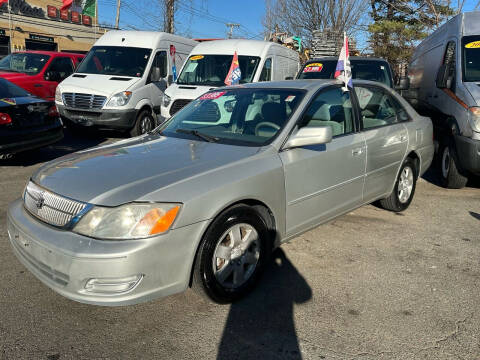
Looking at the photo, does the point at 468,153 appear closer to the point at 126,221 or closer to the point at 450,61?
the point at 450,61

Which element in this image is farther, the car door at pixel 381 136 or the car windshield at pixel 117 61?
the car windshield at pixel 117 61

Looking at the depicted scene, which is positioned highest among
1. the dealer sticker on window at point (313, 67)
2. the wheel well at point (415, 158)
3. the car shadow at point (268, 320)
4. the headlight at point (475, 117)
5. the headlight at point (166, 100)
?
the dealer sticker on window at point (313, 67)

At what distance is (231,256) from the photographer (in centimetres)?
295

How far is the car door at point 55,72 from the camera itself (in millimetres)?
10398

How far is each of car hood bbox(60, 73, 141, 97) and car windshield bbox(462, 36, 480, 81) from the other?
6342 mm

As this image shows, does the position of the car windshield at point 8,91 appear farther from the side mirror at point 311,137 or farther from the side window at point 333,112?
the side mirror at point 311,137

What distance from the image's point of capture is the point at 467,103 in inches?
220

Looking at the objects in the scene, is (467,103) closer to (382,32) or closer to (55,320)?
(55,320)

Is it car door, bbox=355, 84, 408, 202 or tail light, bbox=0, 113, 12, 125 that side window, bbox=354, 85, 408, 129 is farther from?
tail light, bbox=0, 113, 12, 125

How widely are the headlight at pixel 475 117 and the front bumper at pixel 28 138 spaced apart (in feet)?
21.1

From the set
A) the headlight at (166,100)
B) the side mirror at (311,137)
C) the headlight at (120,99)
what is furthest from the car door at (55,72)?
the side mirror at (311,137)

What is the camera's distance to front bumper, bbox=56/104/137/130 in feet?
28.6

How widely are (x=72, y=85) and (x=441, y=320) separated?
8.55 m

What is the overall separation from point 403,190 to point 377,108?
108cm
